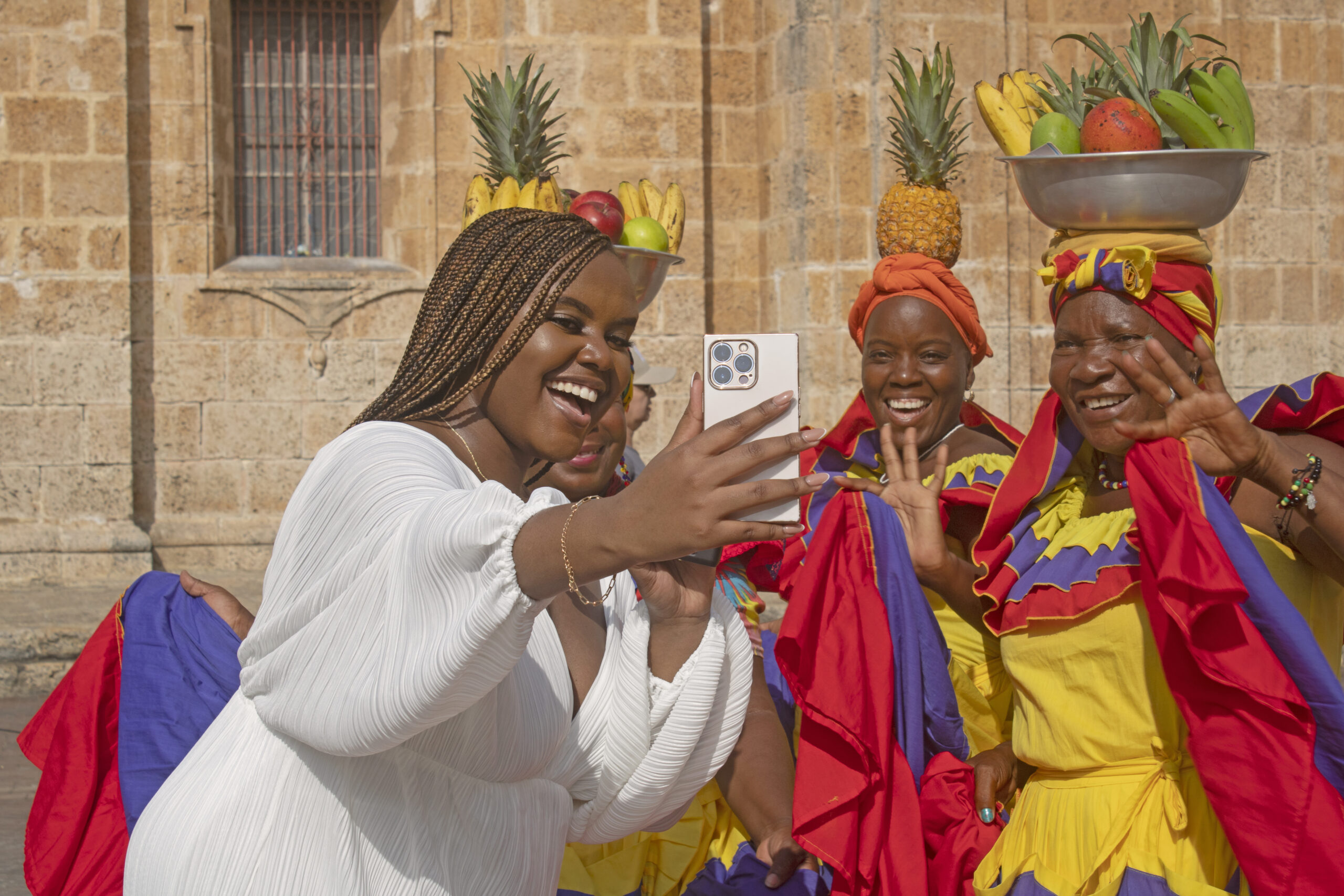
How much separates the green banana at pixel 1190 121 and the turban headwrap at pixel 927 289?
2.53ft

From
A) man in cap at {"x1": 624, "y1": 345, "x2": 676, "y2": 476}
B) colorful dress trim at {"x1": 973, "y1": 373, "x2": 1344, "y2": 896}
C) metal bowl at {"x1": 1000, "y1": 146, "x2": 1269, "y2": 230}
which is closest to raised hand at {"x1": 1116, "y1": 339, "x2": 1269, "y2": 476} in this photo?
colorful dress trim at {"x1": 973, "y1": 373, "x2": 1344, "y2": 896}

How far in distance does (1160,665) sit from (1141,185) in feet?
3.57

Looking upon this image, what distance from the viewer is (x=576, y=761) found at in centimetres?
184

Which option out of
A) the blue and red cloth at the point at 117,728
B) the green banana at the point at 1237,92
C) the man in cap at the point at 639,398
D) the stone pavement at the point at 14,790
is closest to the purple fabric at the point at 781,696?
the man in cap at the point at 639,398

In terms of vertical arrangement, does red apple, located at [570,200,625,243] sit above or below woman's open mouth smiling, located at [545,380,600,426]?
above

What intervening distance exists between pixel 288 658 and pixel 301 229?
737 centimetres

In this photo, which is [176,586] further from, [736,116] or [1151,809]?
[736,116]

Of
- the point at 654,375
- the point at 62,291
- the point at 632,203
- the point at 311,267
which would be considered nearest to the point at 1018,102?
the point at 632,203

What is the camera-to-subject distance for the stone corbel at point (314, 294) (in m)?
7.94

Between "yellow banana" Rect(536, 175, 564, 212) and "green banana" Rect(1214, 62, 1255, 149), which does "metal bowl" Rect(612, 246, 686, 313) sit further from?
"green banana" Rect(1214, 62, 1255, 149)

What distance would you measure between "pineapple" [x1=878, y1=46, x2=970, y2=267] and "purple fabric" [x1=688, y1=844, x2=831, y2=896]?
1.82 m

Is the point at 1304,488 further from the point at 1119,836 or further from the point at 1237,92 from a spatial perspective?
the point at 1237,92

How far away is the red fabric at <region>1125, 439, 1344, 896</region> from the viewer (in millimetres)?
2135

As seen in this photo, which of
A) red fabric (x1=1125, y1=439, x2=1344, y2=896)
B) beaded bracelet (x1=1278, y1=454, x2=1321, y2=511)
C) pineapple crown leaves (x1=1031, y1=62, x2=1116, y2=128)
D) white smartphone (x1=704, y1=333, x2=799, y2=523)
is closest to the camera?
white smartphone (x1=704, y1=333, x2=799, y2=523)
